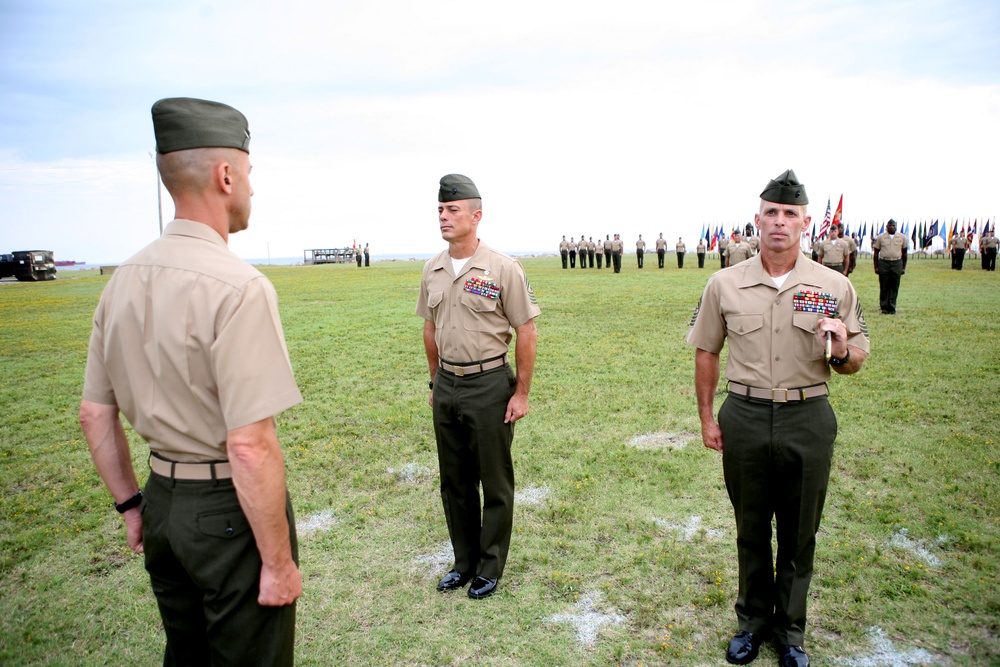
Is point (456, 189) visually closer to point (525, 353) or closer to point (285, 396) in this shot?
point (525, 353)

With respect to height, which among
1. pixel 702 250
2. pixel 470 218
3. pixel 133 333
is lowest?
pixel 702 250

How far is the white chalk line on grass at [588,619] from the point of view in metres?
3.27

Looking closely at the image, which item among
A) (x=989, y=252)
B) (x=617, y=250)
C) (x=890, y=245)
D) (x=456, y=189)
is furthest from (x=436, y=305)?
(x=989, y=252)

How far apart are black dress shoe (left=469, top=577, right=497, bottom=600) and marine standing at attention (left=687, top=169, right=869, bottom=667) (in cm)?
129

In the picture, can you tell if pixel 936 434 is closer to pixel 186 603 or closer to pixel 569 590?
pixel 569 590

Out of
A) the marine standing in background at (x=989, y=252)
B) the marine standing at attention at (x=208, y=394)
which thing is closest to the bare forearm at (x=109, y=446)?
the marine standing at attention at (x=208, y=394)

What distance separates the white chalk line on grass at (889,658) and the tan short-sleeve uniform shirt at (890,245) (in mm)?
12956

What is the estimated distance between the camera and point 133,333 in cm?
185

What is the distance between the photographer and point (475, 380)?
371 cm

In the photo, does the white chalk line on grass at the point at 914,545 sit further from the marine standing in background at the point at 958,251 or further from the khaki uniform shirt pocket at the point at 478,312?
the marine standing in background at the point at 958,251

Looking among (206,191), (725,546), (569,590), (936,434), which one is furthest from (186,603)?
(936,434)

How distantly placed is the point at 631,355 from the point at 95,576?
26.3 feet

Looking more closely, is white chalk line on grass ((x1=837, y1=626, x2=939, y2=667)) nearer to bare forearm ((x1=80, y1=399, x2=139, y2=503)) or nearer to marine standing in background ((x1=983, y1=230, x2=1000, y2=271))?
bare forearm ((x1=80, y1=399, x2=139, y2=503))

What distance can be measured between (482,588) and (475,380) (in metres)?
1.18
